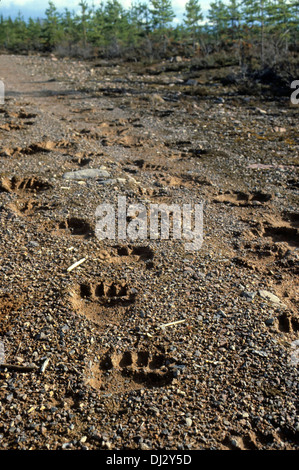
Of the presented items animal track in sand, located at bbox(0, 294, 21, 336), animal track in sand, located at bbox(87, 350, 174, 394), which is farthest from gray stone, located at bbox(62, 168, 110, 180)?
animal track in sand, located at bbox(87, 350, 174, 394)

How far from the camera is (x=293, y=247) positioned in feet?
15.3

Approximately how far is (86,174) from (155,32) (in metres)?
26.2

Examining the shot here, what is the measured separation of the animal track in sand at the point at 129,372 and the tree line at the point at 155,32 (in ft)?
52.2

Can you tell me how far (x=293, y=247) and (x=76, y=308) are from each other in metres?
2.65

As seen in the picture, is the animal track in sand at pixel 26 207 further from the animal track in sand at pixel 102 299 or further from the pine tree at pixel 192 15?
the pine tree at pixel 192 15

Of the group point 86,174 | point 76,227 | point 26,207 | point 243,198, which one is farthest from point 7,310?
point 243,198

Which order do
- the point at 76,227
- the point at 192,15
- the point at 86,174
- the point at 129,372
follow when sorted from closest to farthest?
the point at 129,372 → the point at 76,227 → the point at 86,174 → the point at 192,15

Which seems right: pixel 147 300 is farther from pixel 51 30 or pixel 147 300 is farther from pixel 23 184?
pixel 51 30

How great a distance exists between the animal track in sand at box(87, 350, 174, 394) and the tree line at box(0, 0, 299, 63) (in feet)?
52.2

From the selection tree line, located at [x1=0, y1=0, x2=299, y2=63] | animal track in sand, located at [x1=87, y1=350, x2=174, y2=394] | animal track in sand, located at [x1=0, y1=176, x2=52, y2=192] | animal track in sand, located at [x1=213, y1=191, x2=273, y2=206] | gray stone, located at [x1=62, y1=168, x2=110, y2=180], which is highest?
tree line, located at [x1=0, y1=0, x2=299, y2=63]

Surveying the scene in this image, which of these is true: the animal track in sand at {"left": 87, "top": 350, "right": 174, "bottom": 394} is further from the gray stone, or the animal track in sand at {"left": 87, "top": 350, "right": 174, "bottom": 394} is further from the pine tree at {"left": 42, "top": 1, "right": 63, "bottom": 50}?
the pine tree at {"left": 42, "top": 1, "right": 63, "bottom": 50}

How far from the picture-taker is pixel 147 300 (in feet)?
12.0

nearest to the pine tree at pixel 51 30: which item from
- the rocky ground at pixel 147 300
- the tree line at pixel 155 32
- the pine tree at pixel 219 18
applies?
the tree line at pixel 155 32

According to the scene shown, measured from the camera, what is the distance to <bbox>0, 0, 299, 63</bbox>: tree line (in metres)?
22.8
